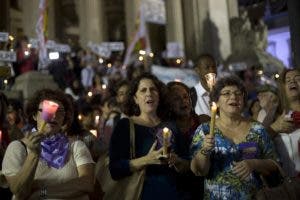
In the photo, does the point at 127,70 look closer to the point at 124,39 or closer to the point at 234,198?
the point at 234,198

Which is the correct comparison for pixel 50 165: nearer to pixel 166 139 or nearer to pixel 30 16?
pixel 166 139

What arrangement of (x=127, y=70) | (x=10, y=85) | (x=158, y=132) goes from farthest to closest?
(x=127, y=70), (x=10, y=85), (x=158, y=132)

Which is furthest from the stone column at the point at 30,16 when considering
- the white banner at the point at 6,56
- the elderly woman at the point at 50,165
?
the elderly woman at the point at 50,165

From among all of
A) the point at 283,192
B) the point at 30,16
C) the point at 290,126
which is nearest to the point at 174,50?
the point at 30,16

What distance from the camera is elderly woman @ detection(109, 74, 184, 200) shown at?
450 cm

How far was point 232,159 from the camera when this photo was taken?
4324 millimetres

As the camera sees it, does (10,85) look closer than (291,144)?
No

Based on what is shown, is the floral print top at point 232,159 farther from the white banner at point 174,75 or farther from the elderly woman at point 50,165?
the white banner at point 174,75

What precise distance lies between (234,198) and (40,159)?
1562 millimetres

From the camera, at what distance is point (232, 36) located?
21344 millimetres

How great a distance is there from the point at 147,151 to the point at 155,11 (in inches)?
858

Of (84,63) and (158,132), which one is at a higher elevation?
(84,63)

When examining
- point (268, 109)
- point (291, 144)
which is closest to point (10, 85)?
point (268, 109)

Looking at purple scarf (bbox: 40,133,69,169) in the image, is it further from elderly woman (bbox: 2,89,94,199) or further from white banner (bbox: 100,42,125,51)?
white banner (bbox: 100,42,125,51)
